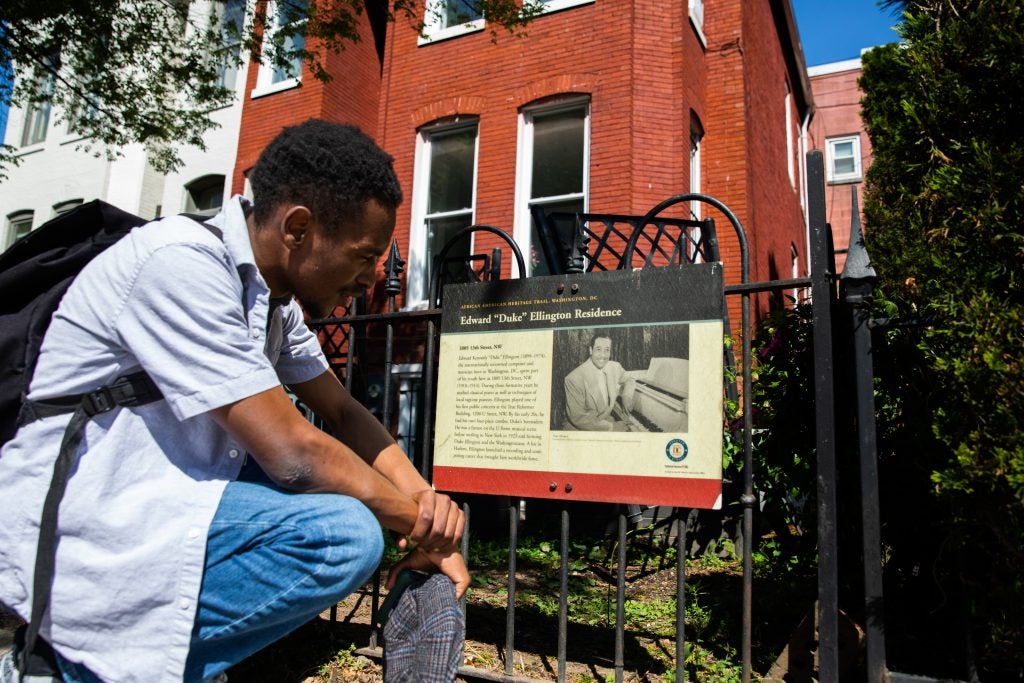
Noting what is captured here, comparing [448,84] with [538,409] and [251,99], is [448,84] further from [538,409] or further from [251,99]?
[538,409]

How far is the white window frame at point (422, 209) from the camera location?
33.9ft

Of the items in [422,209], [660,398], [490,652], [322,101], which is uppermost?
[322,101]

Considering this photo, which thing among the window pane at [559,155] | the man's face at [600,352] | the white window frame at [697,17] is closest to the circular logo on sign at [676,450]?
the man's face at [600,352]

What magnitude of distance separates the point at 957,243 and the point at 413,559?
6.55 feet

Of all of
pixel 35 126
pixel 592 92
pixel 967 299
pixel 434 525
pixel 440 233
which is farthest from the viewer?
pixel 35 126

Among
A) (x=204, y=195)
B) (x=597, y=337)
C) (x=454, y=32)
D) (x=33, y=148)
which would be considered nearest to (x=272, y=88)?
(x=204, y=195)

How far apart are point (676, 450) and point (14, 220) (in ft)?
60.9

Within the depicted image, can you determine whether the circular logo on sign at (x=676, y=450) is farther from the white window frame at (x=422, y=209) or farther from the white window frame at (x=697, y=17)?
the white window frame at (x=697, y=17)

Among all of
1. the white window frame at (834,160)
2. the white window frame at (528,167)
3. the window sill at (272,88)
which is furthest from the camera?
the white window frame at (834,160)

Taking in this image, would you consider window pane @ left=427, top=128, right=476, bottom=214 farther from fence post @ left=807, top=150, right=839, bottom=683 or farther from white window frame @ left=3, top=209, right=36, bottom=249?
white window frame @ left=3, top=209, right=36, bottom=249

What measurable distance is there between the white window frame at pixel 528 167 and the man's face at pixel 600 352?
21.8 feet

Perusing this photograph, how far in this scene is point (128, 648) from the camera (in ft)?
5.14

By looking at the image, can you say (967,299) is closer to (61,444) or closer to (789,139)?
(61,444)

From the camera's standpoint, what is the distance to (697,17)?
10969 millimetres
